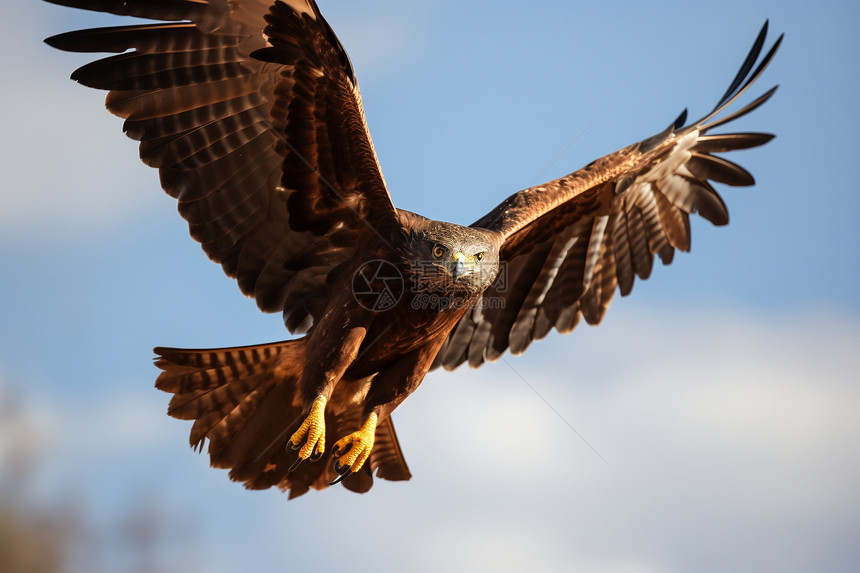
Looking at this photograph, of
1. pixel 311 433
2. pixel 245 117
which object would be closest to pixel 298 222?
pixel 245 117

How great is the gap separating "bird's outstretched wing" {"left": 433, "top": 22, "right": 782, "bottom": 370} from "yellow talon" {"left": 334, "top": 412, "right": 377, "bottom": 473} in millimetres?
1635

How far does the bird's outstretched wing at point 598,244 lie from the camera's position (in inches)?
310

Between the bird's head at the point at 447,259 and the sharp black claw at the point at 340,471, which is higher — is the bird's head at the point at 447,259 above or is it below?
above

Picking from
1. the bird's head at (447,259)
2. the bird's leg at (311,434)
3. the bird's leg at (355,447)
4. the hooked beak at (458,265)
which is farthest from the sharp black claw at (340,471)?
the hooked beak at (458,265)

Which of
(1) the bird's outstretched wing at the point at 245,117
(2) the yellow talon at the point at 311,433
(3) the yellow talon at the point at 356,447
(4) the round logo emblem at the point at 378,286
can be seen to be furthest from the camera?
(3) the yellow talon at the point at 356,447

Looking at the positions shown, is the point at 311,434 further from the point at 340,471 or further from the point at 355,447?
the point at 340,471

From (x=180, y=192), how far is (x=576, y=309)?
345cm

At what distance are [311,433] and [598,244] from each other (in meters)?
3.20

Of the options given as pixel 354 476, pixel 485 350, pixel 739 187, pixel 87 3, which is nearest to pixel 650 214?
pixel 739 187

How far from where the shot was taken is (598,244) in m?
8.16

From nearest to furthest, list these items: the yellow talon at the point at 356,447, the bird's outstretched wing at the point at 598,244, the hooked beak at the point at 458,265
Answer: the hooked beak at the point at 458,265, the yellow talon at the point at 356,447, the bird's outstretched wing at the point at 598,244

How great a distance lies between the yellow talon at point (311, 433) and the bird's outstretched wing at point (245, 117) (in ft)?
3.94

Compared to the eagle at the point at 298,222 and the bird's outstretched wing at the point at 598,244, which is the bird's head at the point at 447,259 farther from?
the bird's outstretched wing at the point at 598,244

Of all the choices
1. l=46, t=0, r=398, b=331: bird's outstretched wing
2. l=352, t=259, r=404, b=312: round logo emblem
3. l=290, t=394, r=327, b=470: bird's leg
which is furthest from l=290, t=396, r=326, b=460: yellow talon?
l=46, t=0, r=398, b=331: bird's outstretched wing
